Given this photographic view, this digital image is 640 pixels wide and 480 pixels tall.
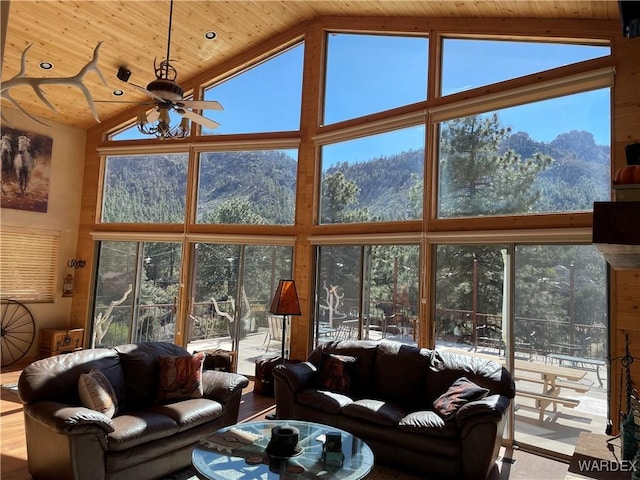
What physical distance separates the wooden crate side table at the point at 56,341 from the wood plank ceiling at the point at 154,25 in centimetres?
386

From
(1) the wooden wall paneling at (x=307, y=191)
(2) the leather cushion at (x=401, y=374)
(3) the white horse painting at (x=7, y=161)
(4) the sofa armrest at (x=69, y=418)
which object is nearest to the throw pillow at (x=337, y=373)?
(2) the leather cushion at (x=401, y=374)

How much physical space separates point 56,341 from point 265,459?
6.27m

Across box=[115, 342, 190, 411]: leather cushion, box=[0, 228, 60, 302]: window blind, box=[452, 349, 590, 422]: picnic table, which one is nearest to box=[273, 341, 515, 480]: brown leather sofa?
box=[452, 349, 590, 422]: picnic table

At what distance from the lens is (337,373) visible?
4688mm

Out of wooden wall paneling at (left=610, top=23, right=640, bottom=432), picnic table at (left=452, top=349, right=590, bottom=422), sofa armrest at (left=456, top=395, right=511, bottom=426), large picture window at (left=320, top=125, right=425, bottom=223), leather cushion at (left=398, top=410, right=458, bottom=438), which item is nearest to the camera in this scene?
sofa armrest at (left=456, top=395, right=511, bottom=426)

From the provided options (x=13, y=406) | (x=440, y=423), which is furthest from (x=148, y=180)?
(x=440, y=423)

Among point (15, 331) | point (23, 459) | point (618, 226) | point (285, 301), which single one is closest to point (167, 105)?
point (285, 301)

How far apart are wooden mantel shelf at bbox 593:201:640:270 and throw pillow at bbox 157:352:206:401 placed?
12.1ft

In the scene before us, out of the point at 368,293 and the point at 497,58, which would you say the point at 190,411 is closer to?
the point at 368,293

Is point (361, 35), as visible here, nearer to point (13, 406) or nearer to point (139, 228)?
point (139, 228)

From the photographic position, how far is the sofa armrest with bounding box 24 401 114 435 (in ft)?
9.70

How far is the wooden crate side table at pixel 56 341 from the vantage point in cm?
756

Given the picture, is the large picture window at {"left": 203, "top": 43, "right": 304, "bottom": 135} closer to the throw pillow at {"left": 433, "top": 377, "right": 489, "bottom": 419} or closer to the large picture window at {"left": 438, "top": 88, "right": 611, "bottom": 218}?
the large picture window at {"left": 438, "top": 88, "right": 611, "bottom": 218}

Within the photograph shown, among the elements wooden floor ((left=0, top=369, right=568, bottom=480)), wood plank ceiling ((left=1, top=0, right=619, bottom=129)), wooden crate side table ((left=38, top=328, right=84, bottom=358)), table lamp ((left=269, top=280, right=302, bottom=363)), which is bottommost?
wooden floor ((left=0, top=369, right=568, bottom=480))
